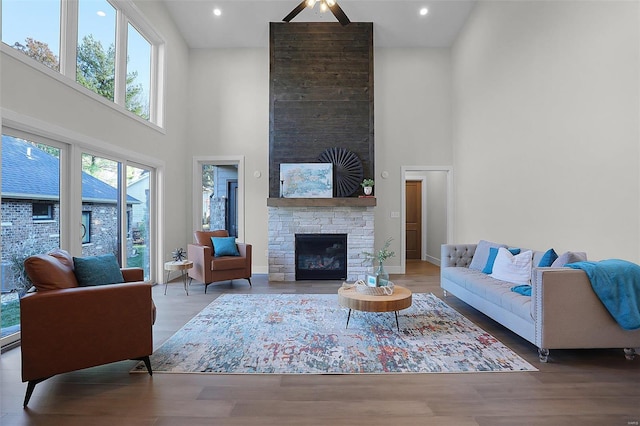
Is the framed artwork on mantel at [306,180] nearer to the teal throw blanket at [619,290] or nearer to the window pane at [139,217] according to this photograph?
the window pane at [139,217]

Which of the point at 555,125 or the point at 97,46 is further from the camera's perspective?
the point at 97,46

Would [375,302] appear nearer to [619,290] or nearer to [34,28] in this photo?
[619,290]

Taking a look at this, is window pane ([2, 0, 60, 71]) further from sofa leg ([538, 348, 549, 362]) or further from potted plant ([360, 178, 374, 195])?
sofa leg ([538, 348, 549, 362])

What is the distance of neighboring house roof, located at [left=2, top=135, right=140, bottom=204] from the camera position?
8.91 feet

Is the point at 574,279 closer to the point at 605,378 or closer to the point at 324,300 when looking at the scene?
the point at 605,378

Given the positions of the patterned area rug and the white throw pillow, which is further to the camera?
the white throw pillow

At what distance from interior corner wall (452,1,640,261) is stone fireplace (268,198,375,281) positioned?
189 cm

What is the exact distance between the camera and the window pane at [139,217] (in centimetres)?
458

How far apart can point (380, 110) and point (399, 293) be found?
423 centimetres

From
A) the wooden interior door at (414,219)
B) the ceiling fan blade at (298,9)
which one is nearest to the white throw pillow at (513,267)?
the ceiling fan blade at (298,9)

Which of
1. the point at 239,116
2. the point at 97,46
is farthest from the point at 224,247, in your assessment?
the point at 97,46

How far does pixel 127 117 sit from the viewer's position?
169 inches

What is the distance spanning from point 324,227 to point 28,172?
3.98 meters

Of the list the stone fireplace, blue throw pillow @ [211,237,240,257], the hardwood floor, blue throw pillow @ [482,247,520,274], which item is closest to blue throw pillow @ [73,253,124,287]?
the hardwood floor
